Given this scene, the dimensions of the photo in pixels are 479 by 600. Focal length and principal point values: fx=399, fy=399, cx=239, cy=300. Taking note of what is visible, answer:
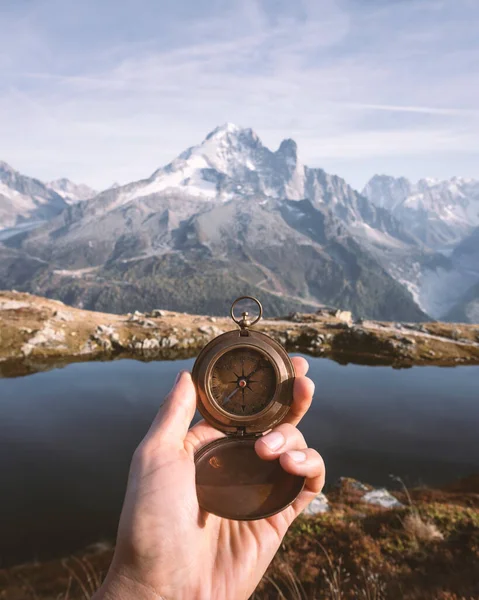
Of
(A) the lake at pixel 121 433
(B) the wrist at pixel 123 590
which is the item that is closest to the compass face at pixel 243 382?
(B) the wrist at pixel 123 590

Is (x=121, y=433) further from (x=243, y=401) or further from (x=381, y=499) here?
(x=243, y=401)

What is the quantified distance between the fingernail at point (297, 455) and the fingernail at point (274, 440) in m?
0.22

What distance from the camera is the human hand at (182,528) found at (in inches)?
165

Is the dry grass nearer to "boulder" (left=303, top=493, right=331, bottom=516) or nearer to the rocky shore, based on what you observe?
"boulder" (left=303, top=493, right=331, bottom=516)

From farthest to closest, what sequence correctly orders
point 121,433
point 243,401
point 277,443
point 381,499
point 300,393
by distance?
point 121,433
point 381,499
point 243,401
point 300,393
point 277,443

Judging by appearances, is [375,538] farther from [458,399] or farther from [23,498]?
[458,399]

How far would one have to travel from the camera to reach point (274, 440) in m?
5.00

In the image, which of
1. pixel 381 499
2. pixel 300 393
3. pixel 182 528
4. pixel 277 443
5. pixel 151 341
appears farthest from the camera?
pixel 151 341

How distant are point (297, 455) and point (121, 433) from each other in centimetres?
2728

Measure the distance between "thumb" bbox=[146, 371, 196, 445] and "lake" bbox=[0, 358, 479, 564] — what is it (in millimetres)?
18163

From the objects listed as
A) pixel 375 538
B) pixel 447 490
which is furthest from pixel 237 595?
pixel 447 490

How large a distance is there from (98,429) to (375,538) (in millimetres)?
23030

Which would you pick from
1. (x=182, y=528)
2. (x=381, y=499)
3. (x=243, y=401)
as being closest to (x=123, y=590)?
(x=182, y=528)

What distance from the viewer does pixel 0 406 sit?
33.1m
